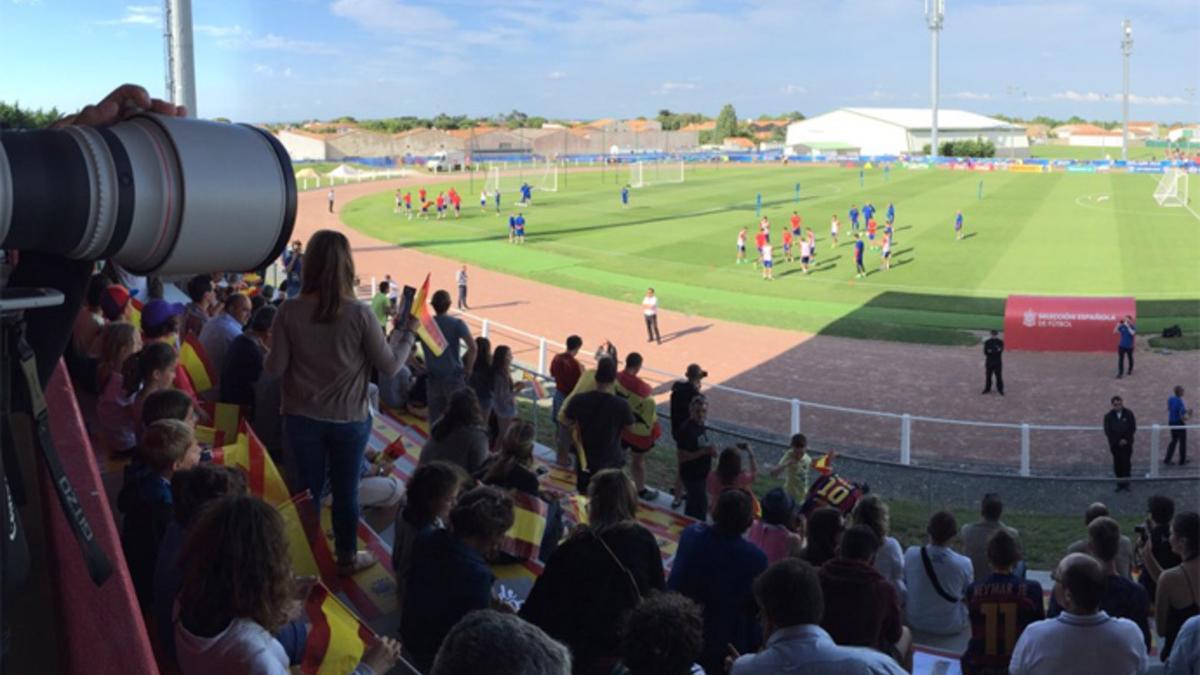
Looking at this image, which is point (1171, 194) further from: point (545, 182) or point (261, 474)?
point (261, 474)

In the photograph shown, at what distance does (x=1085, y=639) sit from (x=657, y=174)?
7569 cm

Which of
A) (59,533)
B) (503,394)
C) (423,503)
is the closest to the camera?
(59,533)

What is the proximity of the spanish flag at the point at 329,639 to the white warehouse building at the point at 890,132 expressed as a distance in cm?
13278

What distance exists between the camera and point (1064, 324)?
2386cm

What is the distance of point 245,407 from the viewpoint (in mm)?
7262

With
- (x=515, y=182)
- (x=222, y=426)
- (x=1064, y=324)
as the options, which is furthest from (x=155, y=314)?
(x=515, y=182)

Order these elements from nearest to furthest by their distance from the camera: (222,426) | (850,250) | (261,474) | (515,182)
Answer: (261,474) → (222,426) → (850,250) → (515,182)

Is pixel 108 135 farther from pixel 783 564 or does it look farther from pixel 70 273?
pixel 783 564

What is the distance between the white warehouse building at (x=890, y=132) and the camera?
140m

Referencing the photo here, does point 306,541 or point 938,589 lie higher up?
point 306,541

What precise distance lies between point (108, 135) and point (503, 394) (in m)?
8.43

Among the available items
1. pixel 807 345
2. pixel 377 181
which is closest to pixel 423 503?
pixel 807 345

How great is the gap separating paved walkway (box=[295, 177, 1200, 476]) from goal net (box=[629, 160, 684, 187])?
47078 millimetres

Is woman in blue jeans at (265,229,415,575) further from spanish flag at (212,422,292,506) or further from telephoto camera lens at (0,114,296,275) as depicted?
telephoto camera lens at (0,114,296,275)
